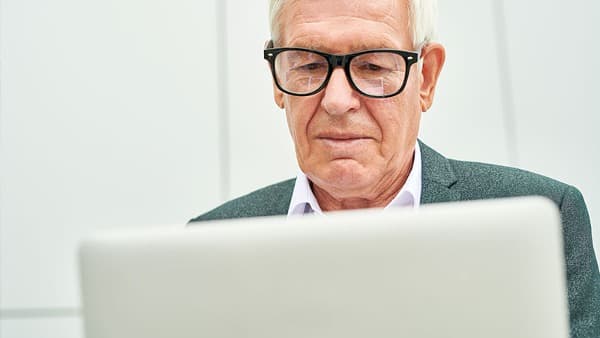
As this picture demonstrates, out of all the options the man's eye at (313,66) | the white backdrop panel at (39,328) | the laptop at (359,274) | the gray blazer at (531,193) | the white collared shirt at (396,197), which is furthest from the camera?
the white backdrop panel at (39,328)

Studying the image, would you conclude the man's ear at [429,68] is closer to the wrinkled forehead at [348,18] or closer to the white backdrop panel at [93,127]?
the wrinkled forehead at [348,18]

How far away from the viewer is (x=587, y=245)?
99 centimetres

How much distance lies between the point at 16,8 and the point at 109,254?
1677 millimetres

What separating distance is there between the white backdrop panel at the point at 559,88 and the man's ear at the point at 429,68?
744mm

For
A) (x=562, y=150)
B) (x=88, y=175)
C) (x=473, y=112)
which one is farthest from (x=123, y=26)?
(x=562, y=150)

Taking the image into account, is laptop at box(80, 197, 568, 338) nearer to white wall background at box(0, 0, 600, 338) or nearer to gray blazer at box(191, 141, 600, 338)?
gray blazer at box(191, 141, 600, 338)

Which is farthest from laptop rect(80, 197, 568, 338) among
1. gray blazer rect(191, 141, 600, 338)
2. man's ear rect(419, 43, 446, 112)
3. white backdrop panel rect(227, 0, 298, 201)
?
white backdrop panel rect(227, 0, 298, 201)

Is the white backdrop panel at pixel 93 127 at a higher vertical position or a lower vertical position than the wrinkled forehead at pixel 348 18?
lower

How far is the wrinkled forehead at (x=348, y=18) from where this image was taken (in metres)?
0.99

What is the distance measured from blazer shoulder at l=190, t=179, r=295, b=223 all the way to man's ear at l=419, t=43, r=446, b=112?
33 cm

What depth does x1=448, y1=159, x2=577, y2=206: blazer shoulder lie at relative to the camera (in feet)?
3.59

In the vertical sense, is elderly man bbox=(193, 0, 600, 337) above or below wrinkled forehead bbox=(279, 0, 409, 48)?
below

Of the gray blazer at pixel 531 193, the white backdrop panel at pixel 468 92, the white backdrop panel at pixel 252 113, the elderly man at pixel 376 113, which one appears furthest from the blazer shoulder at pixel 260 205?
the white backdrop panel at pixel 468 92

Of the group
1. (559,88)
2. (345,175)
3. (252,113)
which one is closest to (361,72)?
(345,175)
